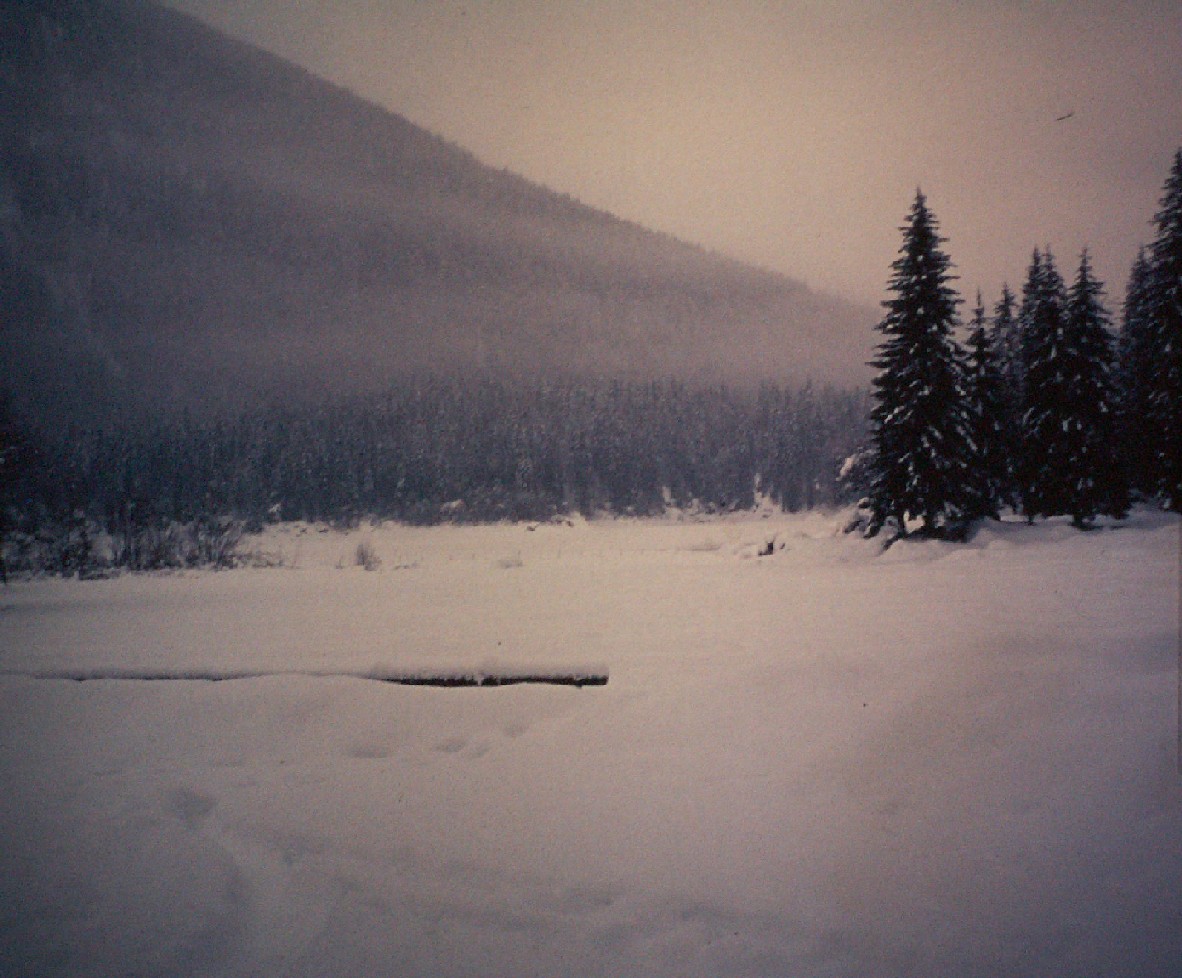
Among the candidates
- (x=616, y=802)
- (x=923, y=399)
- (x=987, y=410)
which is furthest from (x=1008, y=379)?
(x=616, y=802)

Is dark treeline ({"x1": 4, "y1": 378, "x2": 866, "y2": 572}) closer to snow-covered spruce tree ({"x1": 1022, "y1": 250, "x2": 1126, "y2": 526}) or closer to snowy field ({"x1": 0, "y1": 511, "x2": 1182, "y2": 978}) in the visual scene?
snow-covered spruce tree ({"x1": 1022, "y1": 250, "x2": 1126, "y2": 526})

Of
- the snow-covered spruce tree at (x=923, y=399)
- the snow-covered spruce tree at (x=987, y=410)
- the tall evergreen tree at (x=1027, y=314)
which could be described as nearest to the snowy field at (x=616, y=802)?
the snow-covered spruce tree at (x=923, y=399)

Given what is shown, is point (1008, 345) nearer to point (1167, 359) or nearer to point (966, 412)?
point (966, 412)

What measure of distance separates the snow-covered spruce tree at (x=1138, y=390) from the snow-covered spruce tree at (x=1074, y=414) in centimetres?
50

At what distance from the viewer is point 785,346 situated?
52500 mm

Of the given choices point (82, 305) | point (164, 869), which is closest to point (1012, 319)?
point (164, 869)

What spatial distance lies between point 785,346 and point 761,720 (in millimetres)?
51359

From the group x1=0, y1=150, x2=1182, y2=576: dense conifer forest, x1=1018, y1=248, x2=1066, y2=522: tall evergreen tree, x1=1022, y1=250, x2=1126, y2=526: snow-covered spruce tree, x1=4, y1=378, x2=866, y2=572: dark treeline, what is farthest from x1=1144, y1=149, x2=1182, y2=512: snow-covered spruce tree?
x1=4, y1=378, x2=866, y2=572: dark treeline

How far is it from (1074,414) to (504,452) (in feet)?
168

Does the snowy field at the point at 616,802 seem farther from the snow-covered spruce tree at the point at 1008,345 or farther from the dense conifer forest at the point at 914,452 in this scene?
the snow-covered spruce tree at the point at 1008,345

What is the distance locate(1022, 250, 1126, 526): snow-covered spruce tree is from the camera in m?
19.8

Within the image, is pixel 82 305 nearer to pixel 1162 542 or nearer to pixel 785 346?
pixel 785 346

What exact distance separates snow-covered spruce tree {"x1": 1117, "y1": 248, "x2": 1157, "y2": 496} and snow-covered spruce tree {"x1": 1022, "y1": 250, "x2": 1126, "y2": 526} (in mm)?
497

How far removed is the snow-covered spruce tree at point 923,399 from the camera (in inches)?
773
